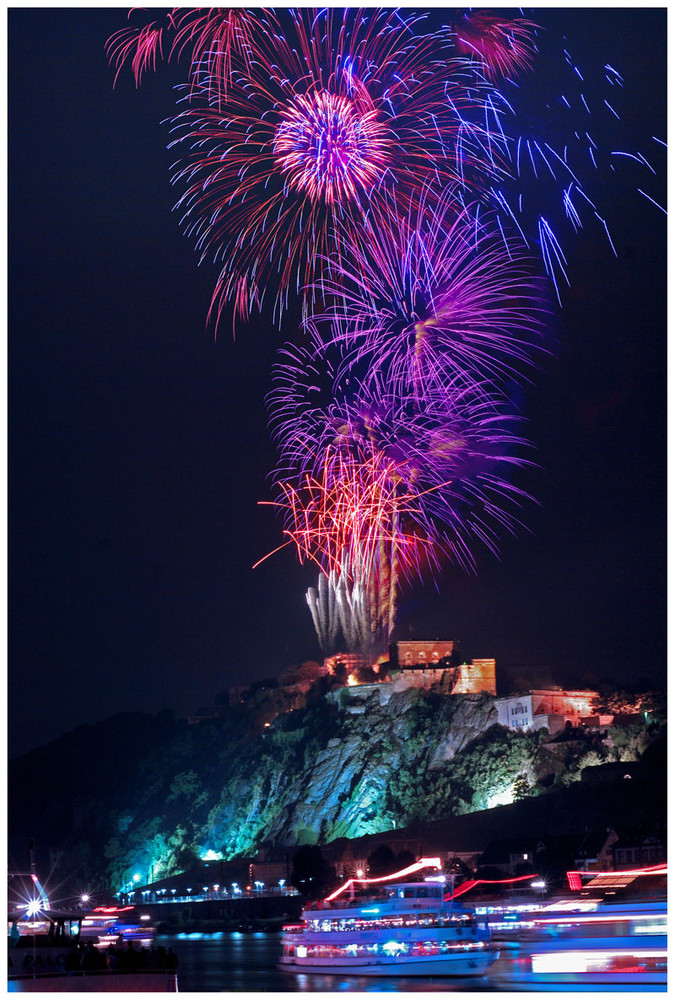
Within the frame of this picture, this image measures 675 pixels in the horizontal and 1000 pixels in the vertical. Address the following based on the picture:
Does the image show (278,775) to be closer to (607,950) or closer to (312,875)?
(312,875)

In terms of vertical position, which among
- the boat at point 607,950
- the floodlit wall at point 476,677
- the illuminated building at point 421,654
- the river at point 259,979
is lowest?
the river at point 259,979

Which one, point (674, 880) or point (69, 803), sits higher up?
point (674, 880)

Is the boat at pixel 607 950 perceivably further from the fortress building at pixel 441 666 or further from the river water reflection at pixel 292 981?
the fortress building at pixel 441 666

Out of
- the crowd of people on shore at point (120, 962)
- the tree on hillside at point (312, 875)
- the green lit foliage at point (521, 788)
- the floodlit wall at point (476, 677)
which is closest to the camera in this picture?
the crowd of people on shore at point (120, 962)

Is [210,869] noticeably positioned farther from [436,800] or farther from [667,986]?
[667,986]

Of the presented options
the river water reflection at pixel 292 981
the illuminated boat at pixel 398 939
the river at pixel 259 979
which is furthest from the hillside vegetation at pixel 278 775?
the illuminated boat at pixel 398 939

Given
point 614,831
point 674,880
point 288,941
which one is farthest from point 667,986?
point 614,831

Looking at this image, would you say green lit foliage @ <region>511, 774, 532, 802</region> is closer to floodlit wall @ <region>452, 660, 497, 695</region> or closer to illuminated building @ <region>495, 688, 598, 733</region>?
illuminated building @ <region>495, 688, 598, 733</region>
